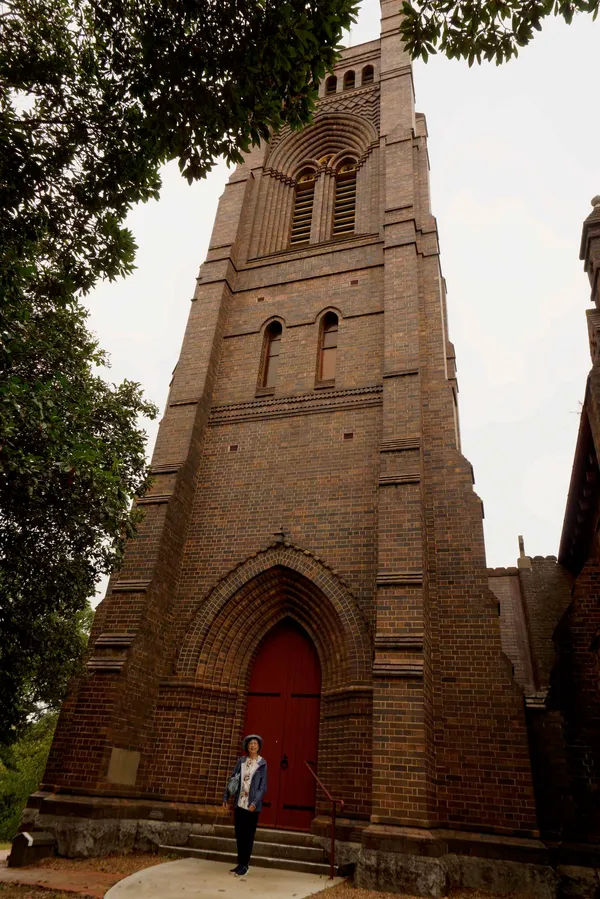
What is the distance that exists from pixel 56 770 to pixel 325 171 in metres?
16.4

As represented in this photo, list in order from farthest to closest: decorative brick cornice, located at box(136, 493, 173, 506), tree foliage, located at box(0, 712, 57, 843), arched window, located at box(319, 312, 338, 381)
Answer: tree foliage, located at box(0, 712, 57, 843) < arched window, located at box(319, 312, 338, 381) < decorative brick cornice, located at box(136, 493, 173, 506)

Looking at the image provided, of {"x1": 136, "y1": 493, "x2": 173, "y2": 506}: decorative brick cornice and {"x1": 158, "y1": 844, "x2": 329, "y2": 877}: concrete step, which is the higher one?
{"x1": 136, "y1": 493, "x2": 173, "y2": 506}: decorative brick cornice

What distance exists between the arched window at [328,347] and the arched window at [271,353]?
1.02m

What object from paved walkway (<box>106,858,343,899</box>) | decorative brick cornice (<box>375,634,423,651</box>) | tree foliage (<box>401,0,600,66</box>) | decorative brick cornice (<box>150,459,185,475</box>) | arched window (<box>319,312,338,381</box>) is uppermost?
arched window (<box>319,312,338,381</box>)

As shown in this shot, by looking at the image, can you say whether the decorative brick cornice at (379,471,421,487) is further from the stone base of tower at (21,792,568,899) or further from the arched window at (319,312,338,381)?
the stone base of tower at (21,792,568,899)

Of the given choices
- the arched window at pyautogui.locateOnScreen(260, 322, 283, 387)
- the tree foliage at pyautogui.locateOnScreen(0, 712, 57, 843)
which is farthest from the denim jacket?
the tree foliage at pyautogui.locateOnScreen(0, 712, 57, 843)

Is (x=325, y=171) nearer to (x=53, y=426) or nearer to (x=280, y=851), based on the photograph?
(x=53, y=426)

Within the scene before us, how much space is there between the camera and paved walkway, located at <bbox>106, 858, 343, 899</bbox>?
19.1ft

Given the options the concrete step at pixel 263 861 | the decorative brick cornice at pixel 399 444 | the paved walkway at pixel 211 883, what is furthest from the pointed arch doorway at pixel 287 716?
the decorative brick cornice at pixel 399 444

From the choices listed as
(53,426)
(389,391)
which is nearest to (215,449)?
(389,391)

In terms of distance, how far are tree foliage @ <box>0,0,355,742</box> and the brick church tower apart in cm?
223

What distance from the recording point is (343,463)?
438 inches

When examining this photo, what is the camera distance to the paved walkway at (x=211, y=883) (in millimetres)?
5836

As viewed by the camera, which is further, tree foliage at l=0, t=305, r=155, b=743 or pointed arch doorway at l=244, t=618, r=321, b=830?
pointed arch doorway at l=244, t=618, r=321, b=830
